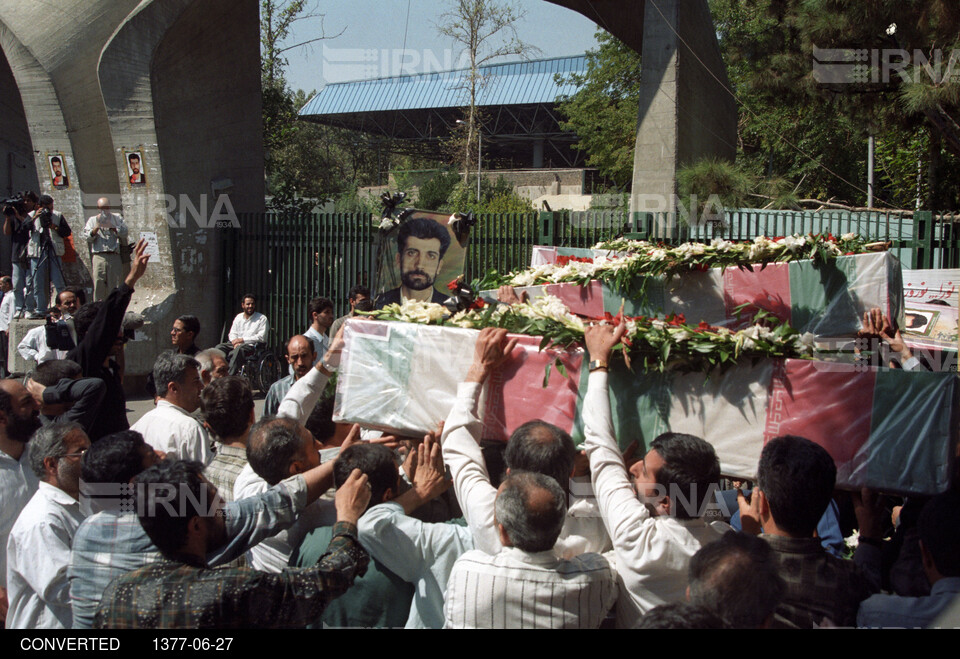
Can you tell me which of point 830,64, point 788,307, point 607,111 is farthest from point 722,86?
point 607,111

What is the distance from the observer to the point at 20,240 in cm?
1123

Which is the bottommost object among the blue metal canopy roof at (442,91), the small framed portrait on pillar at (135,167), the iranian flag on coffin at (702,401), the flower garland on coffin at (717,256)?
the iranian flag on coffin at (702,401)

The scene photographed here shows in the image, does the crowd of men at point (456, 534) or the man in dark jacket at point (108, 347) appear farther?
the man in dark jacket at point (108, 347)

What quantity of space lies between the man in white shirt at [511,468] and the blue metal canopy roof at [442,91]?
3386cm

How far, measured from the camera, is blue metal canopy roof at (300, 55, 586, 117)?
37594 millimetres

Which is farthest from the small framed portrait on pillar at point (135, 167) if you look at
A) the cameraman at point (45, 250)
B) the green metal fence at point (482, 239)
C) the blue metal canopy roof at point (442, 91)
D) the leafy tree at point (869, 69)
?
the blue metal canopy roof at point (442, 91)

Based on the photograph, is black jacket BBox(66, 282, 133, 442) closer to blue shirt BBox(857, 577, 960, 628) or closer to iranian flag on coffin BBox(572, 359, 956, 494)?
iranian flag on coffin BBox(572, 359, 956, 494)

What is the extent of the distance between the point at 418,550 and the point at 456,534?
161 mm

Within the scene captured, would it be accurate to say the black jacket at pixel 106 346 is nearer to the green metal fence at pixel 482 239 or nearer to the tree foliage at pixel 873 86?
the green metal fence at pixel 482 239

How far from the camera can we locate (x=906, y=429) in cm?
317

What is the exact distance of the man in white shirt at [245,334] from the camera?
10.7 meters

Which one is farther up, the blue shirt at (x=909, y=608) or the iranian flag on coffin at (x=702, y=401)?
the iranian flag on coffin at (x=702, y=401)

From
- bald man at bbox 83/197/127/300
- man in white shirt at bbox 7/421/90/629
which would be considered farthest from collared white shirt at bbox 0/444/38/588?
bald man at bbox 83/197/127/300

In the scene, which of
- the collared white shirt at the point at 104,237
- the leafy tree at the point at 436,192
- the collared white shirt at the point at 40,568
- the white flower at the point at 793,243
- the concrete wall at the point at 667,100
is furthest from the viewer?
the leafy tree at the point at 436,192
